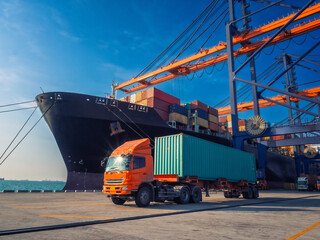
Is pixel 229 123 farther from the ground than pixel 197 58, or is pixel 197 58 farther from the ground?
pixel 197 58

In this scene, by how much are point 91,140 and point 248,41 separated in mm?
22697

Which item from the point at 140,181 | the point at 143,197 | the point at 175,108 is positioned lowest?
the point at 143,197

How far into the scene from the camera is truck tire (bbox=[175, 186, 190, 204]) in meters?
13.3

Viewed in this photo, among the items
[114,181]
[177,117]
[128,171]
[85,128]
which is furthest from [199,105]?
[114,181]

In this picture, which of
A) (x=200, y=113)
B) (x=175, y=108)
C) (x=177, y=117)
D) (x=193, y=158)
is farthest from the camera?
(x=200, y=113)

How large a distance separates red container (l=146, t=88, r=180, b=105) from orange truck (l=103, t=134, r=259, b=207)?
580 inches

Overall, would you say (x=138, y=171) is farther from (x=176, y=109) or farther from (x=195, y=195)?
(x=176, y=109)

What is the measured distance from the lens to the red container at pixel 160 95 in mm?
27641

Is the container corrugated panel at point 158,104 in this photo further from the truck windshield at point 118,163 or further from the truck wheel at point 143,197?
the truck wheel at point 143,197

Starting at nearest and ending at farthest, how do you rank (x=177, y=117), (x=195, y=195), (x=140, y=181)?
(x=140, y=181)
(x=195, y=195)
(x=177, y=117)

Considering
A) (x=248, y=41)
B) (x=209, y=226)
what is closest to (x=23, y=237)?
(x=209, y=226)

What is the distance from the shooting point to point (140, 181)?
1165cm

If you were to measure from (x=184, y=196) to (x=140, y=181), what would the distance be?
3392 mm

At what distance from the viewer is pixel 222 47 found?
29578mm
